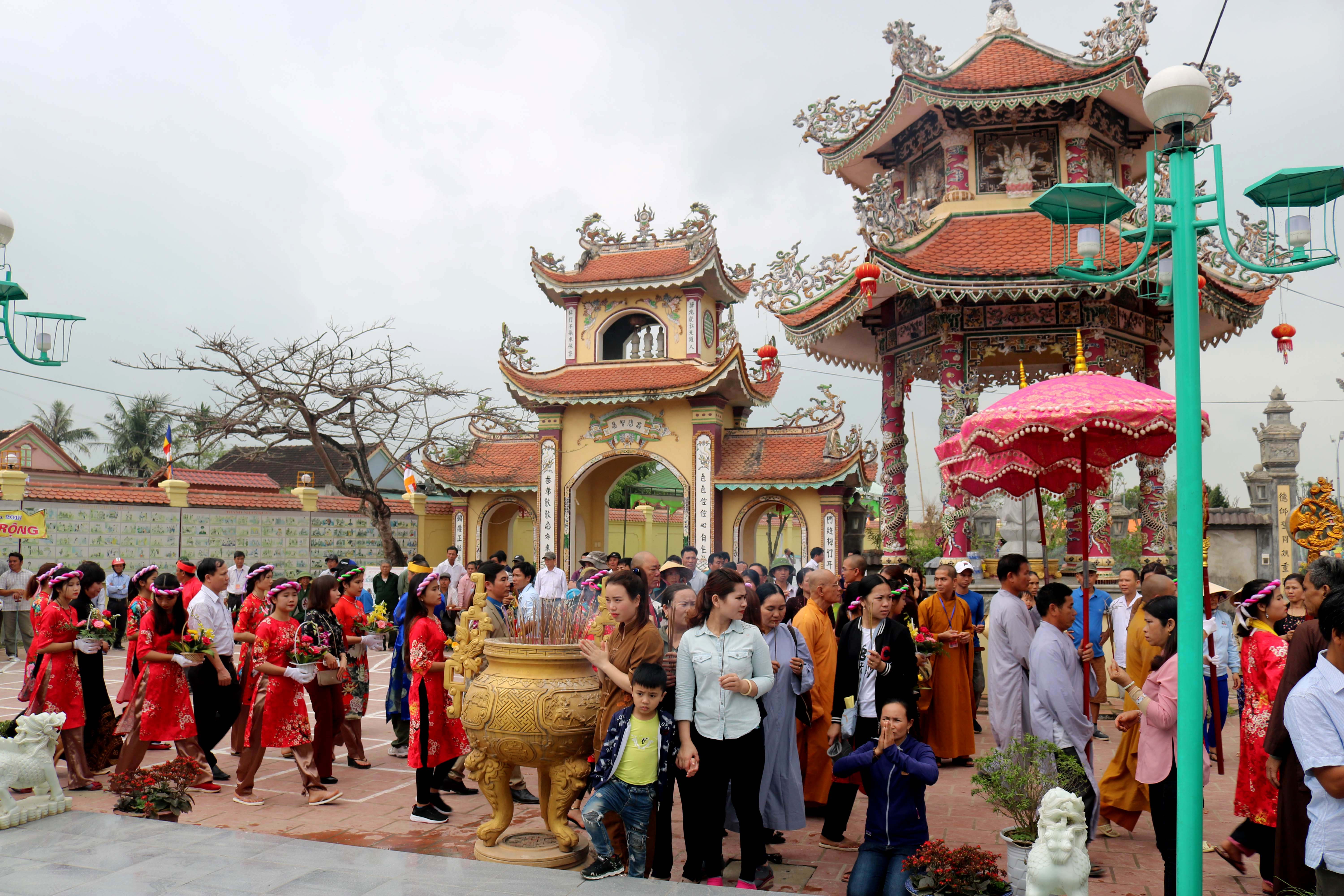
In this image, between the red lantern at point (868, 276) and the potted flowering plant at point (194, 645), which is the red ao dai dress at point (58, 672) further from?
the red lantern at point (868, 276)

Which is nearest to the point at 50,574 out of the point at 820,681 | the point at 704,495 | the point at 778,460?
the point at 820,681

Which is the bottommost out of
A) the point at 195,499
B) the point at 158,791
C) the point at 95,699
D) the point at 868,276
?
the point at 158,791

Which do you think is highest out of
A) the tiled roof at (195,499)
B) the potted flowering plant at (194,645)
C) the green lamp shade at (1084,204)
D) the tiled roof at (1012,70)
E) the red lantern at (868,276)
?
the tiled roof at (1012,70)

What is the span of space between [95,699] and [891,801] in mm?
5745

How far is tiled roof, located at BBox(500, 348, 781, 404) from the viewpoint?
61.4 ft

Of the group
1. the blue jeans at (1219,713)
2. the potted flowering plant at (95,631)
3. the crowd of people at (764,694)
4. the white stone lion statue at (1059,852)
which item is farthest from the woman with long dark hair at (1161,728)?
the potted flowering plant at (95,631)

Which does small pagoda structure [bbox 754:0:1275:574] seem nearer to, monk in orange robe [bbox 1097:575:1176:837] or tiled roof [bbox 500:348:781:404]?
monk in orange robe [bbox 1097:575:1176:837]

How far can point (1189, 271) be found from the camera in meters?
3.82

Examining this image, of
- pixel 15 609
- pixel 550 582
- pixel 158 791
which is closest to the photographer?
pixel 158 791

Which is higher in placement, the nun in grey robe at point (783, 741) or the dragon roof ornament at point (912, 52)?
the dragon roof ornament at point (912, 52)

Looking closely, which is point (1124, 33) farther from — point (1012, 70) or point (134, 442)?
point (134, 442)

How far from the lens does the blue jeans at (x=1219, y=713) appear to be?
6.15 meters

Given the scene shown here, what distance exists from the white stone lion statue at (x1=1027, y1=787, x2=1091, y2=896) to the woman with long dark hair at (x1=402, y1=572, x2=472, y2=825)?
3514 mm

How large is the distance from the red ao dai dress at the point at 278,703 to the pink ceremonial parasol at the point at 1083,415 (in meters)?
4.71
